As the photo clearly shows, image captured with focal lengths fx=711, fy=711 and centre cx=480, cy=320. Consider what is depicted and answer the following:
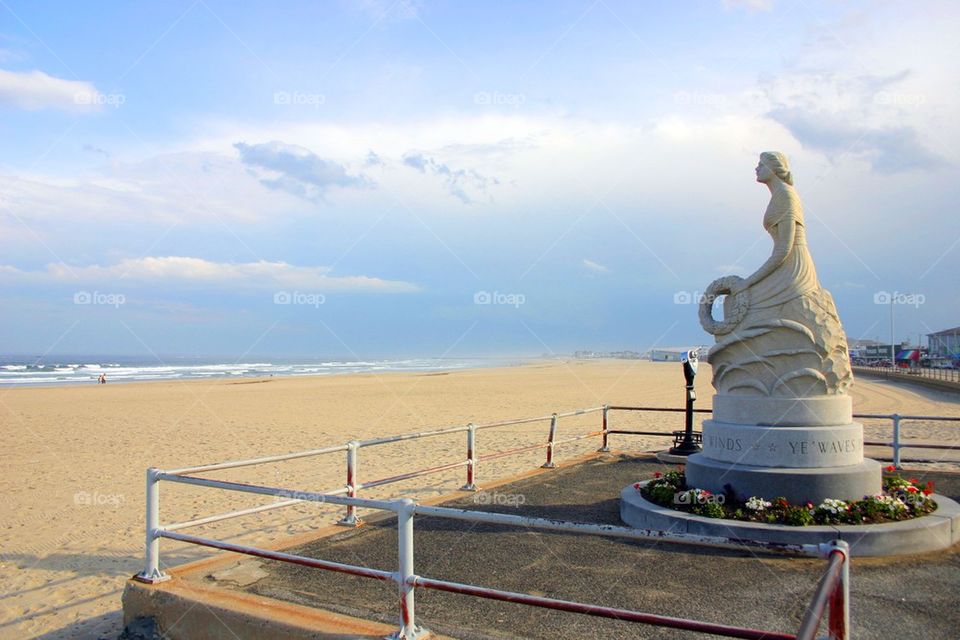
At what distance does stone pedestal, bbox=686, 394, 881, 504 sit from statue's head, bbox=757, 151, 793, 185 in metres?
2.89

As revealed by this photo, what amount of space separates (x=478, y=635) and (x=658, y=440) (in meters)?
14.4

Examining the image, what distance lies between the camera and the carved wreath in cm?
917

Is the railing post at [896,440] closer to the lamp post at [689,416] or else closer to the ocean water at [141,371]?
the lamp post at [689,416]

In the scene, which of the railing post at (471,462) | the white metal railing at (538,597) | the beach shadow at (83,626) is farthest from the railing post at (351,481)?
the beach shadow at (83,626)

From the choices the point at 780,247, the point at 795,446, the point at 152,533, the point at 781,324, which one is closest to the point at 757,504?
the point at 795,446

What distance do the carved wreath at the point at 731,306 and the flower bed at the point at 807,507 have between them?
2.14 meters

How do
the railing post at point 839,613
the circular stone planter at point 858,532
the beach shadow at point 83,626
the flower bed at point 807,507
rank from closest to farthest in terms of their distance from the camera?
the railing post at point 839,613 < the beach shadow at point 83,626 < the circular stone planter at point 858,532 < the flower bed at point 807,507

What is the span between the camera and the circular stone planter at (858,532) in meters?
7.16

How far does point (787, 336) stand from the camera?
8.70 meters

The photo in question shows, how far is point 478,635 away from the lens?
5109 millimetres

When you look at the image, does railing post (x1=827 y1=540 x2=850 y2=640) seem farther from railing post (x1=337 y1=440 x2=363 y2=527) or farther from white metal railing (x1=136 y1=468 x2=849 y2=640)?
railing post (x1=337 y1=440 x2=363 y2=527)

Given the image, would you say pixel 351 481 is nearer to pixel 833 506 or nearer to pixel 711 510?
pixel 711 510

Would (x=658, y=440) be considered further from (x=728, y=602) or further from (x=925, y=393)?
(x=925, y=393)

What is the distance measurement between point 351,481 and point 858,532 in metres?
5.56
